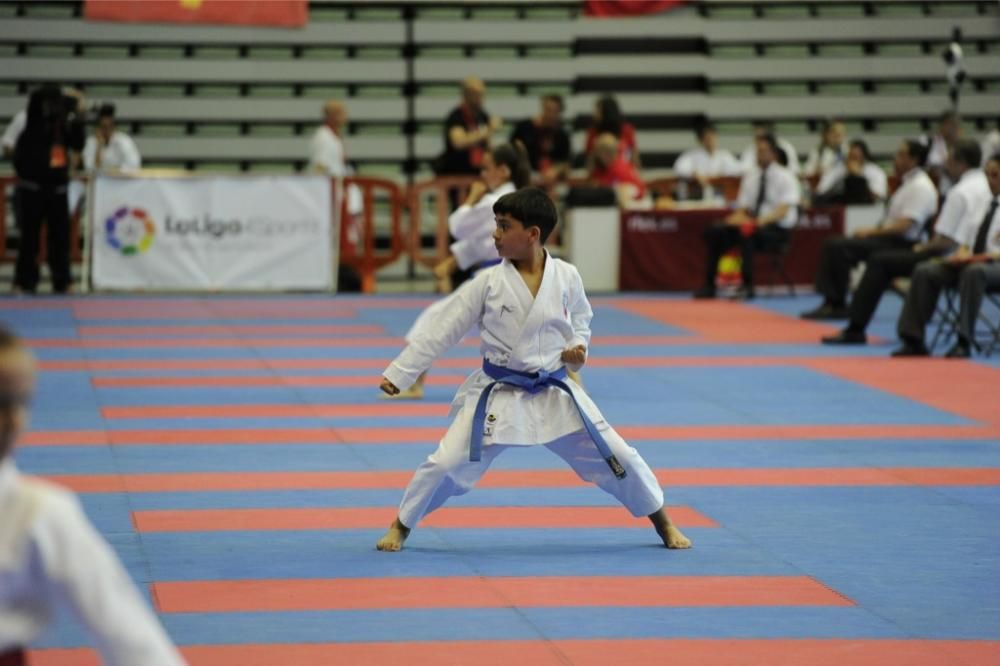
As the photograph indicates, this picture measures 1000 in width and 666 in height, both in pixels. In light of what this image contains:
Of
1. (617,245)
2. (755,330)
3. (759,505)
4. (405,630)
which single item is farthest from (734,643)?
(617,245)

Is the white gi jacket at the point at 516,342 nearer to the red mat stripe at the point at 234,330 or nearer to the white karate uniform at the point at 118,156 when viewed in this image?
the red mat stripe at the point at 234,330

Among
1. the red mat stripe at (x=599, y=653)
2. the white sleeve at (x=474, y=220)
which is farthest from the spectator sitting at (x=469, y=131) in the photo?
the red mat stripe at (x=599, y=653)

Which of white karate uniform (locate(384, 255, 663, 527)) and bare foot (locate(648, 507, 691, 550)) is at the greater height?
white karate uniform (locate(384, 255, 663, 527))

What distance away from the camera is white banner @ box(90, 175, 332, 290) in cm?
1870

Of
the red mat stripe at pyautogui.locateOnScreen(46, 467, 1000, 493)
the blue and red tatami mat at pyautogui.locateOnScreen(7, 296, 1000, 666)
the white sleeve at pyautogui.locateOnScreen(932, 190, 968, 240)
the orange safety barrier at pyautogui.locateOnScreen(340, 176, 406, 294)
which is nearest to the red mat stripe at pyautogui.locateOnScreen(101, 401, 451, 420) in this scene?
the blue and red tatami mat at pyautogui.locateOnScreen(7, 296, 1000, 666)

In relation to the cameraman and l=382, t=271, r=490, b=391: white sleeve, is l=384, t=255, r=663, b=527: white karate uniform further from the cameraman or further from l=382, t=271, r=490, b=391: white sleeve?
the cameraman

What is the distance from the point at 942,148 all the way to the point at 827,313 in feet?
16.6

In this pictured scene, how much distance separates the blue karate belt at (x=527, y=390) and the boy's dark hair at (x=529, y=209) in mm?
553

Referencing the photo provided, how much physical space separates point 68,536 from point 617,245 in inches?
666

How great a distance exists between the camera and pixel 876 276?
1491cm

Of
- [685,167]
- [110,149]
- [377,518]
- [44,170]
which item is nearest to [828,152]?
[685,167]

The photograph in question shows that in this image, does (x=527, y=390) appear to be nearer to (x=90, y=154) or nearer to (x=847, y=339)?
(x=847, y=339)

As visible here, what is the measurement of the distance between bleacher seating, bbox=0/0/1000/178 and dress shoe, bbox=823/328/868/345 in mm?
8606

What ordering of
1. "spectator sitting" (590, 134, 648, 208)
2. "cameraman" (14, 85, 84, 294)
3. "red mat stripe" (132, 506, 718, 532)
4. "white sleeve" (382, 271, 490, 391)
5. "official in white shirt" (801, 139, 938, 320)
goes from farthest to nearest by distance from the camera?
1. "spectator sitting" (590, 134, 648, 208)
2. "cameraman" (14, 85, 84, 294)
3. "official in white shirt" (801, 139, 938, 320)
4. "red mat stripe" (132, 506, 718, 532)
5. "white sleeve" (382, 271, 490, 391)
